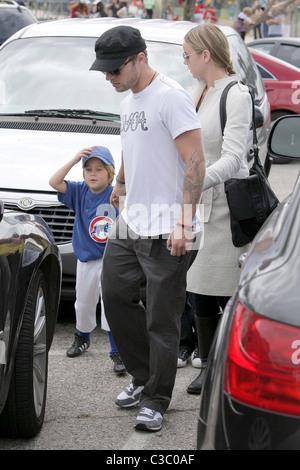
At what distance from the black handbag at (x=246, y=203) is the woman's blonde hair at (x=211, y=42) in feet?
0.46

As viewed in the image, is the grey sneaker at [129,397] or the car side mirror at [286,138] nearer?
the car side mirror at [286,138]

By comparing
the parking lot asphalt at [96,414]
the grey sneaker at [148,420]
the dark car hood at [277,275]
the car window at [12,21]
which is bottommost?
the car window at [12,21]

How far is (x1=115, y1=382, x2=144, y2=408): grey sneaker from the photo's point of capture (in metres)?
4.27

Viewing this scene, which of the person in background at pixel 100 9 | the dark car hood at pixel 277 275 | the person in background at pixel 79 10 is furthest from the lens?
the person in background at pixel 79 10

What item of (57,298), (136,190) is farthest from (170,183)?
(57,298)

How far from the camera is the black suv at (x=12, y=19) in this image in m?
14.0

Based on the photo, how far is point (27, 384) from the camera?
12.0 ft

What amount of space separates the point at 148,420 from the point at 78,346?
123cm

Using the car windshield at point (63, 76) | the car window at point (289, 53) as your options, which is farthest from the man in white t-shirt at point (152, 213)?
the car window at point (289, 53)

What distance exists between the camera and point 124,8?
85.4 feet

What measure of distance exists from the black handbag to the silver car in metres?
1.40

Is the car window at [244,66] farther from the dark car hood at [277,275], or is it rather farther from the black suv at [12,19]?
the black suv at [12,19]

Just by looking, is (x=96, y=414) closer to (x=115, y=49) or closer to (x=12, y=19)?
(x=115, y=49)
